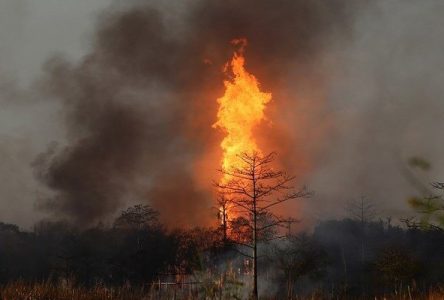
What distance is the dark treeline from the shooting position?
31.0 metres

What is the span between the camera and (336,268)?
44.1m

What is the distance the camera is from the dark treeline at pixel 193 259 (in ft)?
102

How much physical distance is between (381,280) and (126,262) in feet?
60.7

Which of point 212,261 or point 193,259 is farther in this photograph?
point 212,261

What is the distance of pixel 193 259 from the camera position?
90.7 feet

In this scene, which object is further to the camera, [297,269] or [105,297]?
[297,269]

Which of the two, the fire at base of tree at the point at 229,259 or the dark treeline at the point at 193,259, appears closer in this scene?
the fire at base of tree at the point at 229,259

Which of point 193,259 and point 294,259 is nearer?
point 193,259

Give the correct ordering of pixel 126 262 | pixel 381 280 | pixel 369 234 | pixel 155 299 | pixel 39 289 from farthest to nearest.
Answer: pixel 369 234 → pixel 126 262 → pixel 381 280 → pixel 155 299 → pixel 39 289

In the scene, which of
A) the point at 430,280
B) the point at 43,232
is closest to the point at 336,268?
the point at 430,280

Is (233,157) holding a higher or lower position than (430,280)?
higher

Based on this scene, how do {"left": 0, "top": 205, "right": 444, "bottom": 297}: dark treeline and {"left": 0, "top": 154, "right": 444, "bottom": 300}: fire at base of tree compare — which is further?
{"left": 0, "top": 205, "right": 444, "bottom": 297}: dark treeline

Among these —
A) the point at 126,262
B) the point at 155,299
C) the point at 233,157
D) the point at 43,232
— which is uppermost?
the point at 233,157

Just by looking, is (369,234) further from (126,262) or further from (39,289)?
(39,289)
